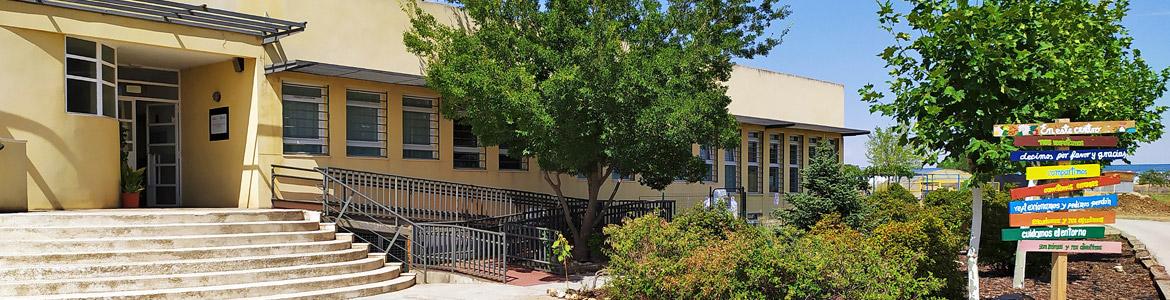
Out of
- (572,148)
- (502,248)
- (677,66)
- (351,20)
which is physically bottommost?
(502,248)

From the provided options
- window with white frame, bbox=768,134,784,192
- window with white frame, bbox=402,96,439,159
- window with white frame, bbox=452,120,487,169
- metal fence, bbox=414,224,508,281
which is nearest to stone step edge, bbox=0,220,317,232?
metal fence, bbox=414,224,508,281

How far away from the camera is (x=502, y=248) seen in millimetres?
13805

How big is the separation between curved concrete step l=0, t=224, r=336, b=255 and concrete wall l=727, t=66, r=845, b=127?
1394cm

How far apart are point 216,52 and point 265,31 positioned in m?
0.85

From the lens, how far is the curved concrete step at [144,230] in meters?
10.7

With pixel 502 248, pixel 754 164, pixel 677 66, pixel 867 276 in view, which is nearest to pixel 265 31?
pixel 502 248

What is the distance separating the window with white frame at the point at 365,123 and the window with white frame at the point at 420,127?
472mm

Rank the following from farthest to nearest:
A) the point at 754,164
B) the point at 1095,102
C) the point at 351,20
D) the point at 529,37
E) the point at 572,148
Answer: the point at 754,164 → the point at 351,20 → the point at 529,37 → the point at 572,148 → the point at 1095,102

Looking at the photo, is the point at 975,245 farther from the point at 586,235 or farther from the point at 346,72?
the point at 346,72

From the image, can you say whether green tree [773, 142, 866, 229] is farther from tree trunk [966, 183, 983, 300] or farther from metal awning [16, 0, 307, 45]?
metal awning [16, 0, 307, 45]

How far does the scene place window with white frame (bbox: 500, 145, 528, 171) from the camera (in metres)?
18.3

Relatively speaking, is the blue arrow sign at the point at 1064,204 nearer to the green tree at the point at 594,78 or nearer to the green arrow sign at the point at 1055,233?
the green arrow sign at the point at 1055,233

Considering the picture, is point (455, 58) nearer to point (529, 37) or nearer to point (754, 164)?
point (529, 37)

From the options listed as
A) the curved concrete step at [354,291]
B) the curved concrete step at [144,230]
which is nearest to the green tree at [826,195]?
the curved concrete step at [354,291]
